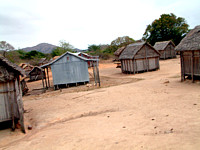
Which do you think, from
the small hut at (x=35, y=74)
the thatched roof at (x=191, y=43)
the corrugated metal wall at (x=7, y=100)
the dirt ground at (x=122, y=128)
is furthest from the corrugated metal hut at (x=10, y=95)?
the small hut at (x=35, y=74)

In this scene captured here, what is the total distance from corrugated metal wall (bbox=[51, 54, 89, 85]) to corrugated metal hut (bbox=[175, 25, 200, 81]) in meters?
9.83

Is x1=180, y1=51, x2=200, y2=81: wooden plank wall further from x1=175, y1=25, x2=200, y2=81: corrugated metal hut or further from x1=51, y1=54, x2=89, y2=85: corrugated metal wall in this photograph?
x1=51, y1=54, x2=89, y2=85: corrugated metal wall

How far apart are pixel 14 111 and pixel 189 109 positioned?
708 cm

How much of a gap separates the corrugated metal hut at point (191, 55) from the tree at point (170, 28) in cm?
3818

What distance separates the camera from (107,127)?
6059 millimetres

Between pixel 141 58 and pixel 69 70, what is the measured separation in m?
10.3

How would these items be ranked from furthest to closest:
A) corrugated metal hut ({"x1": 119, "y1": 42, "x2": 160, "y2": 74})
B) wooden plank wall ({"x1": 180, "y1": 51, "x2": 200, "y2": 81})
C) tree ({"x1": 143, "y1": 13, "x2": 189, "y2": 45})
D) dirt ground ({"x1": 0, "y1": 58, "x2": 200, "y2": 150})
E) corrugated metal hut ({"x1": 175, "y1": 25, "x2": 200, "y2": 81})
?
1. tree ({"x1": 143, "y1": 13, "x2": 189, "y2": 45})
2. corrugated metal hut ({"x1": 119, "y1": 42, "x2": 160, "y2": 74})
3. wooden plank wall ({"x1": 180, "y1": 51, "x2": 200, "y2": 81})
4. corrugated metal hut ({"x1": 175, "y1": 25, "x2": 200, "y2": 81})
5. dirt ground ({"x1": 0, "y1": 58, "x2": 200, "y2": 150})

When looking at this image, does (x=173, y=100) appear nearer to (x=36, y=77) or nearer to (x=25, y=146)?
(x=25, y=146)

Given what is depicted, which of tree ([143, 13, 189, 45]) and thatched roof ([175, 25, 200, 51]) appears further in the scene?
tree ([143, 13, 189, 45])

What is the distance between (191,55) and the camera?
39.7 feet

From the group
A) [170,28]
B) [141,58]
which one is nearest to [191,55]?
[141,58]

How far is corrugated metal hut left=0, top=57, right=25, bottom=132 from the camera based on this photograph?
7.04m

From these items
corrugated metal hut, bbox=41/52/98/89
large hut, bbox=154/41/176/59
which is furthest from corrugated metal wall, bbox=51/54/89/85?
large hut, bbox=154/41/176/59

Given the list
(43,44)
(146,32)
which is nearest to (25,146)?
(146,32)
